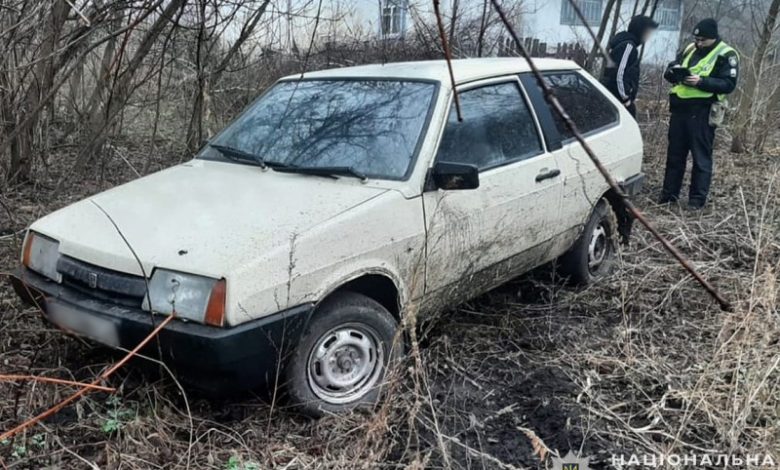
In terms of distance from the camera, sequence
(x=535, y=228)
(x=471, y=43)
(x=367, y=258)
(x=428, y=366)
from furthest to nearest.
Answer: (x=471, y=43)
(x=535, y=228)
(x=428, y=366)
(x=367, y=258)

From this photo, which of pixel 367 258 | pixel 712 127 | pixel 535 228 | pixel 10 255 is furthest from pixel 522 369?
pixel 712 127

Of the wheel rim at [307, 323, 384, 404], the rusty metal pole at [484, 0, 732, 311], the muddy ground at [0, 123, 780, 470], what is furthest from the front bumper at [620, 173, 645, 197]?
the rusty metal pole at [484, 0, 732, 311]

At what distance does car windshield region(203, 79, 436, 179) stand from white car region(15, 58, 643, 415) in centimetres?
1

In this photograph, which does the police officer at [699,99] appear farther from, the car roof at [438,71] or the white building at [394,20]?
the car roof at [438,71]

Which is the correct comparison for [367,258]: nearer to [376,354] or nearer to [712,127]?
[376,354]

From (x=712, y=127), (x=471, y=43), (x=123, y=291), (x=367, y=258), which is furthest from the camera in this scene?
(x=471, y=43)

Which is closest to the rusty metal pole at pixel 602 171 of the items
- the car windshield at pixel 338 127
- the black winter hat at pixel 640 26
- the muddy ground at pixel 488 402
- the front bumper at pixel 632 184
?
the muddy ground at pixel 488 402

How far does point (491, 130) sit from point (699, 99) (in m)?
3.75

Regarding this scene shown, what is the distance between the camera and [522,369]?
3.62 meters

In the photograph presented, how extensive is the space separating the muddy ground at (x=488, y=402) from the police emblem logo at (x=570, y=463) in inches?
2.2

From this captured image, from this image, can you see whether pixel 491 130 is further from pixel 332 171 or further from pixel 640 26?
pixel 640 26

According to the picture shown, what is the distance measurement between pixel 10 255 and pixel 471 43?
7.57 m

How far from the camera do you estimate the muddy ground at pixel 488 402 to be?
2.78 m

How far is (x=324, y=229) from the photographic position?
2914mm
